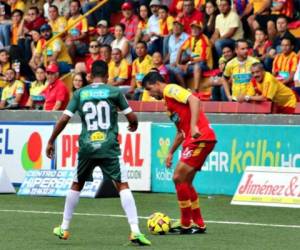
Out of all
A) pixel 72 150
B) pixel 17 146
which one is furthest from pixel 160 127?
pixel 17 146

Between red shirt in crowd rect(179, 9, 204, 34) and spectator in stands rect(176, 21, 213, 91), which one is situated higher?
red shirt in crowd rect(179, 9, 204, 34)

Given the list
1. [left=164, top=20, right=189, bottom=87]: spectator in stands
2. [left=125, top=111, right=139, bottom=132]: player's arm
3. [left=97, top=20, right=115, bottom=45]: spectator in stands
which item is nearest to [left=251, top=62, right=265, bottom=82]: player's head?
[left=164, top=20, right=189, bottom=87]: spectator in stands

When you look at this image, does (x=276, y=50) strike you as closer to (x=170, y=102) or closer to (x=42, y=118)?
(x=42, y=118)

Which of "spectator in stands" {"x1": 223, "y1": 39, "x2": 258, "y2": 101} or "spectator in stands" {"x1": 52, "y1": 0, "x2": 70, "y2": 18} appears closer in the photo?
"spectator in stands" {"x1": 223, "y1": 39, "x2": 258, "y2": 101}

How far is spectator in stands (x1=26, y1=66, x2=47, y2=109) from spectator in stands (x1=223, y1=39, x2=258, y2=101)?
437 cm

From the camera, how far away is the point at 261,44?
2022 centimetres

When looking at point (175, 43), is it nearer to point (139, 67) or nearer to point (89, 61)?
point (139, 67)

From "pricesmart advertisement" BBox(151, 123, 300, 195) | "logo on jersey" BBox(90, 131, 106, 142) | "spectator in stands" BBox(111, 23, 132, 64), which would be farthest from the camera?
"spectator in stands" BBox(111, 23, 132, 64)

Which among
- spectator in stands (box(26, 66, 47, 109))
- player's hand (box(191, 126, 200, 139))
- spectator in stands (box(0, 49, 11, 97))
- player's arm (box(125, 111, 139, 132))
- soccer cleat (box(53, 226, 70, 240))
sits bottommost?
soccer cleat (box(53, 226, 70, 240))

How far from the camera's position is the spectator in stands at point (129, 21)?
23.3 m

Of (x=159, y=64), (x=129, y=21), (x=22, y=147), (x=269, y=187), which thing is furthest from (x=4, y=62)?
(x=269, y=187)

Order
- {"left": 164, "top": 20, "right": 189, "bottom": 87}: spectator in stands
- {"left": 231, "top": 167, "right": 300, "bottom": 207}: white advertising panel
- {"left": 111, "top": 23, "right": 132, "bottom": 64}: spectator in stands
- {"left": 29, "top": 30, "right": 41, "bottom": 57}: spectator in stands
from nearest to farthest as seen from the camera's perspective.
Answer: {"left": 231, "top": 167, "right": 300, "bottom": 207}: white advertising panel → {"left": 164, "top": 20, "right": 189, "bottom": 87}: spectator in stands → {"left": 111, "top": 23, "right": 132, "bottom": 64}: spectator in stands → {"left": 29, "top": 30, "right": 41, "bottom": 57}: spectator in stands

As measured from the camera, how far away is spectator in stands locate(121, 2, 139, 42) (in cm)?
2331

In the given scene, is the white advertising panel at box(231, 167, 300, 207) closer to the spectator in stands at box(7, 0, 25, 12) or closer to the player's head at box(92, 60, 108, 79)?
the player's head at box(92, 60, 108, 79)
